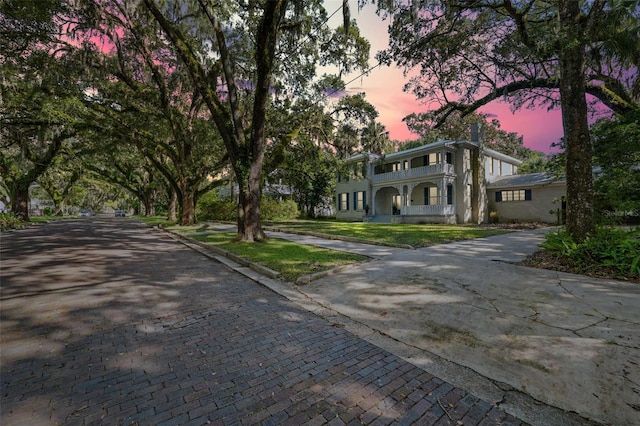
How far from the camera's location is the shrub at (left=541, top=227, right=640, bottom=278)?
5.56 m

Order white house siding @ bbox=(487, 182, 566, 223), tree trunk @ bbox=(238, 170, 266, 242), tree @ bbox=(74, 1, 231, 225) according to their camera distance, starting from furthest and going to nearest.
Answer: white house siding @ bbox=(487, 182, 566, 223) < tree @ bbox=(74, 1, 231, 225) < tree trunk @ bbox=(238, 170, 266, 242)

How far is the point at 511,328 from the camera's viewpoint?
3525mm

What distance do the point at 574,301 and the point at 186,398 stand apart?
5.28 metres

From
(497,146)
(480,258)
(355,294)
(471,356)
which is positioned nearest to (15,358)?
(355,294)

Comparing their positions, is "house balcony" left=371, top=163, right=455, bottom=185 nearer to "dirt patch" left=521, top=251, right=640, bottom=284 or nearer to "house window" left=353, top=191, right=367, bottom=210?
"house window" left=353, top=191, right=367, bottom=210

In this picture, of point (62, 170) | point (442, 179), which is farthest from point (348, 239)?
point (62, 170)

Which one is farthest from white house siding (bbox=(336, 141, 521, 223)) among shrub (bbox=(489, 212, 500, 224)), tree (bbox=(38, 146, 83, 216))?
tree (bbox=(38, 146, 83, 216))

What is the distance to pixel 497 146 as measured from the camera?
3575 cm

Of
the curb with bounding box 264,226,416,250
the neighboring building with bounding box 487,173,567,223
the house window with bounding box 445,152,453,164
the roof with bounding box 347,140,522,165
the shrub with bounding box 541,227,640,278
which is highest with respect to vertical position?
the roof with bounding box 347,140,522,165

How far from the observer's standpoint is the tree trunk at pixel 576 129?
704 cm

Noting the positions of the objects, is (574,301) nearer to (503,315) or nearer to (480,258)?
(503,315)

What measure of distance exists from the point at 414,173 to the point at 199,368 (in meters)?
23.2

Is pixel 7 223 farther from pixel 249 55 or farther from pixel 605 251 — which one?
pixel 605 251

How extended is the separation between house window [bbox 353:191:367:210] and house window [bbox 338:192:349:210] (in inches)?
42.7
